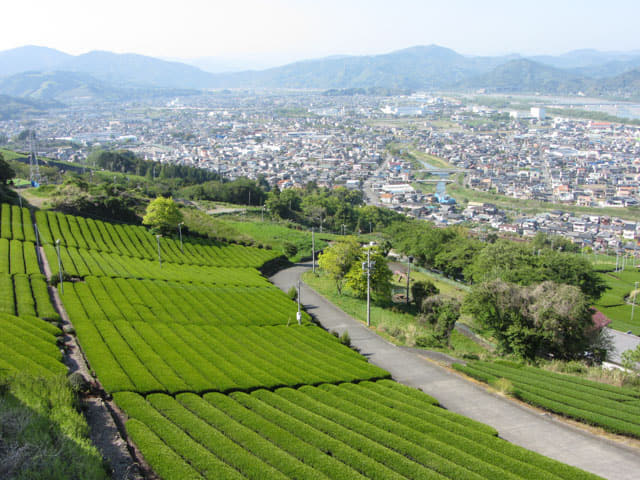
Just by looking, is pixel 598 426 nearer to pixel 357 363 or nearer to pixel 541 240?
pixel 357 363

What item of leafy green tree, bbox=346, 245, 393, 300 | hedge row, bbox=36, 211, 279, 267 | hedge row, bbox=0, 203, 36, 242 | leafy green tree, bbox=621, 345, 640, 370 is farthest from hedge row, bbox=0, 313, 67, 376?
leafy green tree, bbox=621, 345, 640, 370

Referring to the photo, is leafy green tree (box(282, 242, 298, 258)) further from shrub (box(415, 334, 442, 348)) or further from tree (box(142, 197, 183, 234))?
shrub (box(415, 334, 442, 348))

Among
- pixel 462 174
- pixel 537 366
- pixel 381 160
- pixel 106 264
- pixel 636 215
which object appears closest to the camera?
pixel 537 366

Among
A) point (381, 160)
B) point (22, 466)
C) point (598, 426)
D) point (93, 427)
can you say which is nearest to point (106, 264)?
point (93, 427)

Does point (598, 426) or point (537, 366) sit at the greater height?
point (598, 426)

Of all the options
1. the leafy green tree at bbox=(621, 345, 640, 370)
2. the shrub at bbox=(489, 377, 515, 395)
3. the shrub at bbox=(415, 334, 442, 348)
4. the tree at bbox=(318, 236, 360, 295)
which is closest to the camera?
the shrub at bbox=(489, 377, 515, 395)

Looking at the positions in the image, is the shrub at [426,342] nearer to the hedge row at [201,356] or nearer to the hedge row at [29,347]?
the hedge row at [201,356]
